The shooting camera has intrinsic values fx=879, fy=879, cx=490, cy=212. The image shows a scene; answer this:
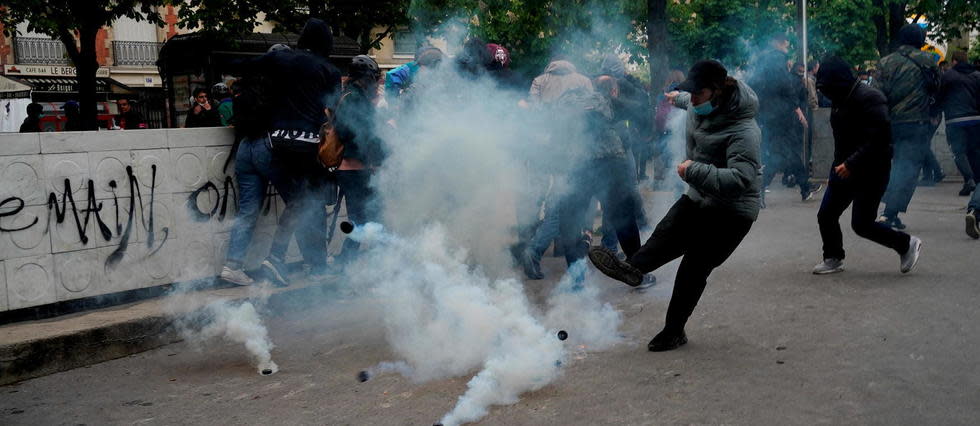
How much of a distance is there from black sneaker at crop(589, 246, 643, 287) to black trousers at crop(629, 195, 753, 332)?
0.28 ft

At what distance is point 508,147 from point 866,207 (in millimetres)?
2590

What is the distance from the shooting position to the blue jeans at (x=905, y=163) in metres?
8.12

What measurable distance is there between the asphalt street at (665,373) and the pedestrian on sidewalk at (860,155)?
32cm

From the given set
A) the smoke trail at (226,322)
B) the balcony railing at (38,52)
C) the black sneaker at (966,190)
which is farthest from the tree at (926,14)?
the balcony railing at (38,52)

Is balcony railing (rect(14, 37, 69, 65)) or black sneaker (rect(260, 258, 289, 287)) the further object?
balcony railing (rect(14, 37, 69, 65))

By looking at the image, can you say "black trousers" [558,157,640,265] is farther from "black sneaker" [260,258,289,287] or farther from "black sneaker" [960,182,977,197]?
"black sneaker" [960,182,977,197]

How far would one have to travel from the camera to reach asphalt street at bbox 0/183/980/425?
3.71 meters

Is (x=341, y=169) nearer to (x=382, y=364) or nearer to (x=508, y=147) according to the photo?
(x=508, y=147)

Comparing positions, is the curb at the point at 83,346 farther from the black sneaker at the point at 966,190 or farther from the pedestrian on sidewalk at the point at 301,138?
the black sneaker at the point at 966,190

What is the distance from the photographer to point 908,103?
327 inches

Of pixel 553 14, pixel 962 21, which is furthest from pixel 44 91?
pixel 962 21

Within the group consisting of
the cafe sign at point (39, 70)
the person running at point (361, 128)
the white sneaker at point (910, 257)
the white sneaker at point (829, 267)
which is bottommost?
the cafe sign at point (39, 70)

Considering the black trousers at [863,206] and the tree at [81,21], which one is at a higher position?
the tree at [81,21]

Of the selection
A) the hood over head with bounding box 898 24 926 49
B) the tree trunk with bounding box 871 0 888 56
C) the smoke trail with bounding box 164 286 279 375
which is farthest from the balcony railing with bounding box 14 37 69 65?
the hood over head with bounding box 898 24 926 49
